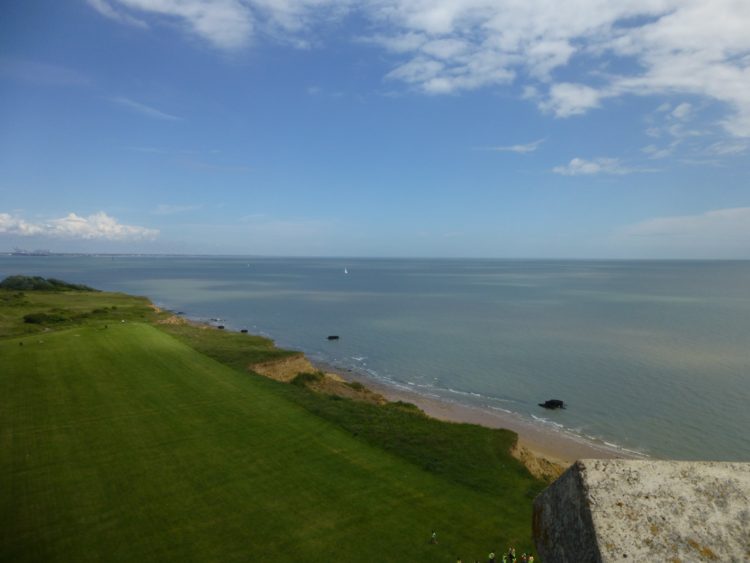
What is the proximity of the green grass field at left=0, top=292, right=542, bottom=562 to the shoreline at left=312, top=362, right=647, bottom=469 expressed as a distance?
7.62m

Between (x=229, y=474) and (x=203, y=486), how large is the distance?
1.61 metres

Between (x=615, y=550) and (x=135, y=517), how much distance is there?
22441mm

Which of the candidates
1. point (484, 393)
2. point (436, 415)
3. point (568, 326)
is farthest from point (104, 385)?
point (568, 326)

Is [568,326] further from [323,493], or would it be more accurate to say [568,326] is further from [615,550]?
[615,550]

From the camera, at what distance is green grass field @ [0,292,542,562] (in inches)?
767

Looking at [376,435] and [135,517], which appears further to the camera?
[376,435]

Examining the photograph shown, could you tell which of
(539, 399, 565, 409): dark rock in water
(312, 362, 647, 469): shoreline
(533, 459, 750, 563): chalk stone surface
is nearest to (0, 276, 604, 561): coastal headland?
(312, 362, 647, 469): shoreline

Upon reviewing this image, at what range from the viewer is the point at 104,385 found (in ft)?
119

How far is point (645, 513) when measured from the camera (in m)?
3.58

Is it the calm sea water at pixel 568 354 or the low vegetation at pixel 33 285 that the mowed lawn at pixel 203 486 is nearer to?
the calm sea water at pixel 568 354

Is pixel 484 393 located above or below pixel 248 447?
below

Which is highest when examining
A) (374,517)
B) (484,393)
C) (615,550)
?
(615,550)

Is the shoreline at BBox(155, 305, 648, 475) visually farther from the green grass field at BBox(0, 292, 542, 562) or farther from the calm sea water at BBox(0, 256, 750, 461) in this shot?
the green grass field at BBox(0, 292, 542, 562)

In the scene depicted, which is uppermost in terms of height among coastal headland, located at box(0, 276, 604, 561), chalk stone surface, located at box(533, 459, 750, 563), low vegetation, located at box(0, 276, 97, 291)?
chalk stone surface, located at box(533, 459, 750, 563)
